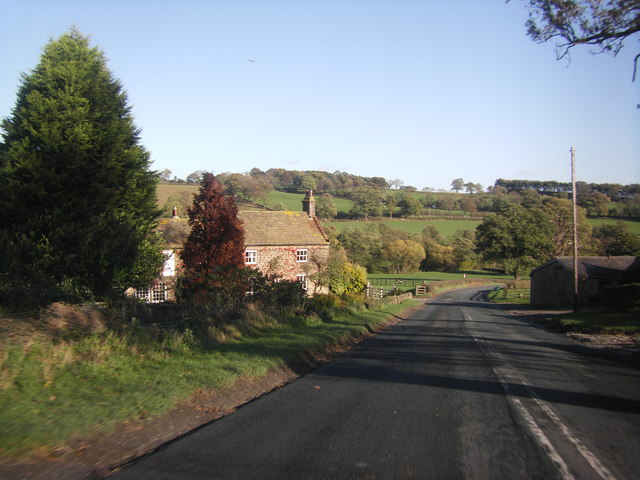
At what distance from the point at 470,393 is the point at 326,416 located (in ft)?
10.8

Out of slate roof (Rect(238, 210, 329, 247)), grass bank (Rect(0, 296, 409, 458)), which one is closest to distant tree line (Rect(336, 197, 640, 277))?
slate roof (Rect(238, 210, 329, 247))

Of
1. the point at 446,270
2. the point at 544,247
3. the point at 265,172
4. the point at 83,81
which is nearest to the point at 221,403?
the point at 83,81

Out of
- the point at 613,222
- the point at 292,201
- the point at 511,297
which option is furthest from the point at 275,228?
the point at 613,222

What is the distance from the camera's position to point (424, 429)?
6.78m

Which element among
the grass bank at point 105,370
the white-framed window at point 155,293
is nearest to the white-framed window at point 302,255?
the white-framed window at point 155,293

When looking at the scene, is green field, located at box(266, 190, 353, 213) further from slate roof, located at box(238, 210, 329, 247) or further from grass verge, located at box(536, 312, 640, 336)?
grass verge, located at box(536, 312, 640, 336)

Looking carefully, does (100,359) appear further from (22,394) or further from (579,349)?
(579,349)

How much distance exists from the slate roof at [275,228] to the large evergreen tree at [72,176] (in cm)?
1717

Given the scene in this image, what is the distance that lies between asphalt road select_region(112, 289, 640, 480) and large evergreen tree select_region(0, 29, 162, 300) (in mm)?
12969

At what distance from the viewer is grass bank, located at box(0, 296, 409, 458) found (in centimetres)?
601

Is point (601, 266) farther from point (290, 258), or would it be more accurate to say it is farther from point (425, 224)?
point (425, 224)

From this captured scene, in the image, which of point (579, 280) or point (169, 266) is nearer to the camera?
point (169, 266)

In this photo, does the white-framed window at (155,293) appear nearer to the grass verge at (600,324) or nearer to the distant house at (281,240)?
the distant house at (281,240)

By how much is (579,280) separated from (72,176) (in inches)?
1639
